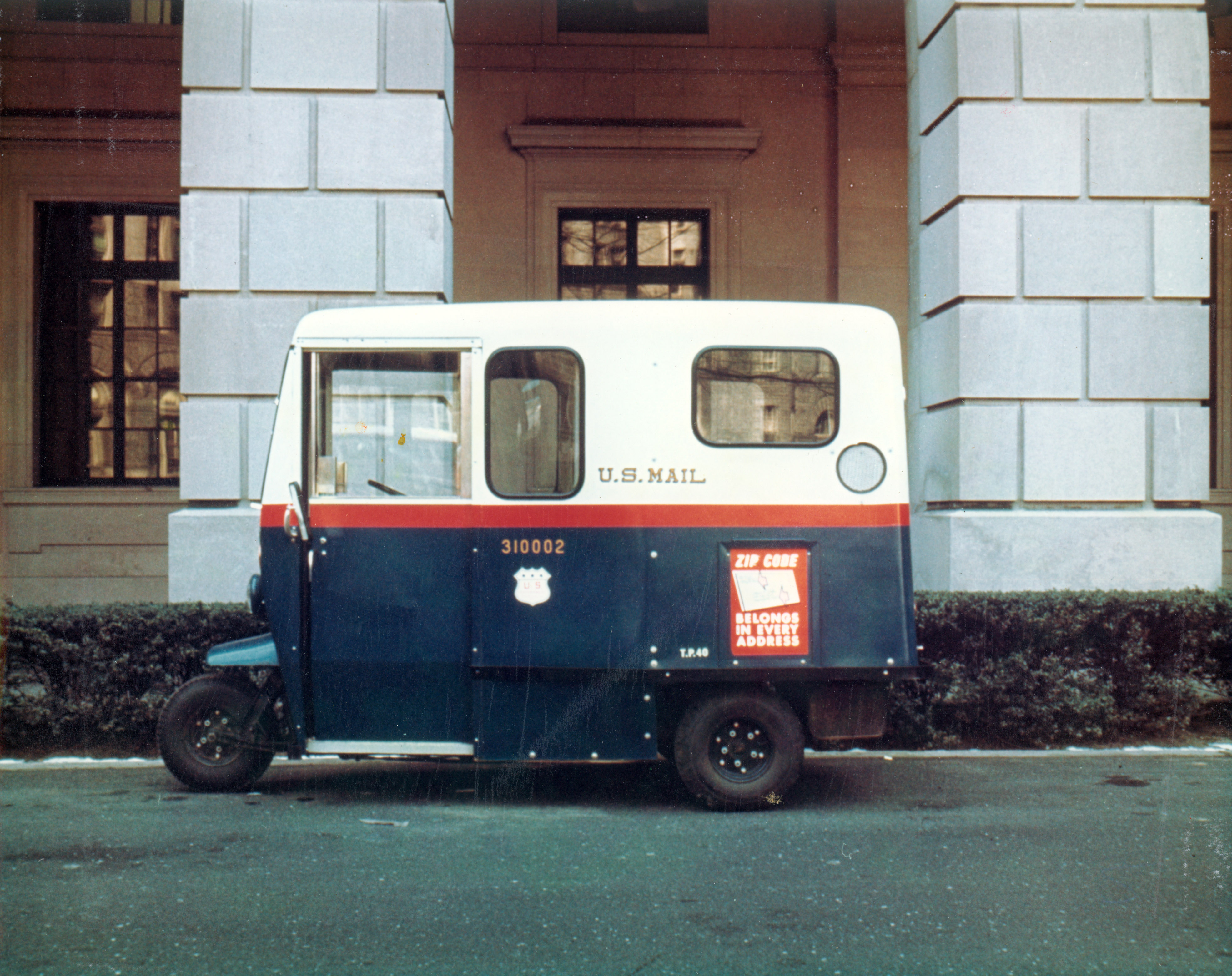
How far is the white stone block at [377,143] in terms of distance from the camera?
354 inches

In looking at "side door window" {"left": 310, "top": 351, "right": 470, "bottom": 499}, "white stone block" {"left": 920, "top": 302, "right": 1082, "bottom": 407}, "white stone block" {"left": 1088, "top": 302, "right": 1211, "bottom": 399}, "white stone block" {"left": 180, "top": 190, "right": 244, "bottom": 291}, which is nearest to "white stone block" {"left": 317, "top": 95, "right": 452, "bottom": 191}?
"white stone block" {"left": 180, "top": 190, "right": 244, "bottom": 291}

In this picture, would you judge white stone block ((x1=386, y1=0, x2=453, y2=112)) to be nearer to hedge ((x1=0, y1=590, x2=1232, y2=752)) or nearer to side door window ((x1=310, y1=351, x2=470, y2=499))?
side door window ((x1=310, y1=351, x2=470, y2=499))

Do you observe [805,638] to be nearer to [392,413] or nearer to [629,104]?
[392,413]

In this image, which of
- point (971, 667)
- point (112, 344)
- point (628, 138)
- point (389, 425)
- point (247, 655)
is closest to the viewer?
point (389, 425)

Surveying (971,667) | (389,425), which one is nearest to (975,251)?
(971,667)

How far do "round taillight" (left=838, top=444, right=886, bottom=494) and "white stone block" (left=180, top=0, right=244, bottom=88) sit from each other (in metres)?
6.27

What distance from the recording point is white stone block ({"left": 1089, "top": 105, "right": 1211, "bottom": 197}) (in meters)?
9.06

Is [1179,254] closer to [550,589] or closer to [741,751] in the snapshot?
[741,751]

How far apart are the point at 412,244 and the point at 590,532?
4203 millimetres

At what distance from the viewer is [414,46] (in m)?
9.03

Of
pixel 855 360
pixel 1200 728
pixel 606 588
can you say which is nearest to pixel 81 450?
pixel 606 588

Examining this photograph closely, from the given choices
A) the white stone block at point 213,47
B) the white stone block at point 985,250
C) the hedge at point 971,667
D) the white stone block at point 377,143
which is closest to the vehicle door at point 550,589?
the hedge at point 971,667

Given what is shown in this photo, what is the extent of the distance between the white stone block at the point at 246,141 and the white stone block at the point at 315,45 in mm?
201

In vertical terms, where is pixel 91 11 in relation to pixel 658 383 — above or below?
above
